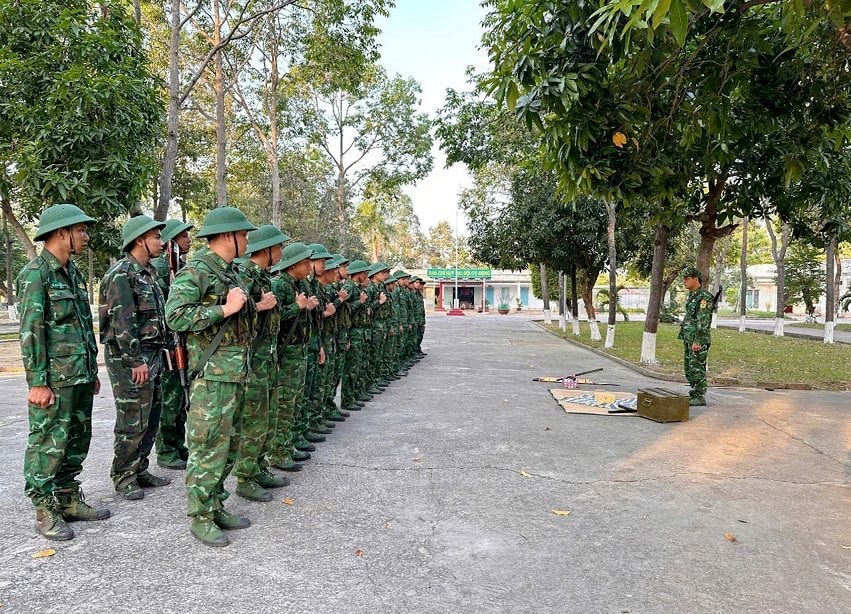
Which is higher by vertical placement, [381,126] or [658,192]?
[381,126]

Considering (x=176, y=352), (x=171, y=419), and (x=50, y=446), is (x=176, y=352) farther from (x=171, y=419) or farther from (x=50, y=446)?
(x=50, y=446)

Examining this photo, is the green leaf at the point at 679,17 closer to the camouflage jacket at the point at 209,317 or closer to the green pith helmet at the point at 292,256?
the camouflage jacket at the point at 209,317

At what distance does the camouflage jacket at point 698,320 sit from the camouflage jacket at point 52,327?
6778mm

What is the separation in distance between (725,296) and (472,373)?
56314 millimetres

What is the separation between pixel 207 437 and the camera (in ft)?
10.6

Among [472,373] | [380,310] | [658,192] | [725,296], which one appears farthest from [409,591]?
[725,296]

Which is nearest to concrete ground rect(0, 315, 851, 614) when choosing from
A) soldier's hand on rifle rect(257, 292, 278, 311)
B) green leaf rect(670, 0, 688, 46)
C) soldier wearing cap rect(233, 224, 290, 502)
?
soldier wearing cap rect(233, 224, 290, 502)

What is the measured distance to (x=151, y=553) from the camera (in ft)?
10.4

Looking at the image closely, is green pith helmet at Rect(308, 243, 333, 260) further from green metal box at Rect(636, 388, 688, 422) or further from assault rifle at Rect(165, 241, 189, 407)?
green metal box at Rect(636, 388, 688, 422)

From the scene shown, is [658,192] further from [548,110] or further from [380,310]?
[380,310]

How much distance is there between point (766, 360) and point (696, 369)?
683 cm

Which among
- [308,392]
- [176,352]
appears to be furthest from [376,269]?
[176,352]

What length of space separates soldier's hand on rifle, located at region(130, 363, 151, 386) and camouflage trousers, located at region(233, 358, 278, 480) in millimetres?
864

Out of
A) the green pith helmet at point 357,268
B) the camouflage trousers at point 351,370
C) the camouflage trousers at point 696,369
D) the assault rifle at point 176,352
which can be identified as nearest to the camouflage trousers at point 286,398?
the assault rifle at point 176,352
